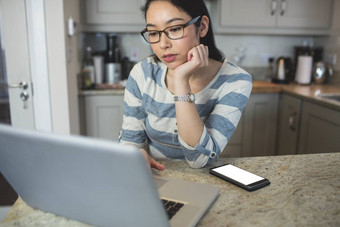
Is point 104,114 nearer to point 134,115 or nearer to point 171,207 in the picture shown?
point 134,115

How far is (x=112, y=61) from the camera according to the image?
282 centimetres

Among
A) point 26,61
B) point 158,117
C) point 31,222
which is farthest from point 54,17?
point 31,222

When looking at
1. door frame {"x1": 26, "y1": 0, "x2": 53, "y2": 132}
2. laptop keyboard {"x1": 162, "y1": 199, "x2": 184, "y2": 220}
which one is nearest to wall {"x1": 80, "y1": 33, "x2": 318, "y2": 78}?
door frame {"x1": 26, "y1": 0, "x2": 53, "y2": 132}

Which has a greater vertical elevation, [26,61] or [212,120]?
[26,61]

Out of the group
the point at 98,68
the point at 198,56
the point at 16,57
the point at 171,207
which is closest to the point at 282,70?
the point at 98,68

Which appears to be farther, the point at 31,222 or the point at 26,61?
the point at 26,61

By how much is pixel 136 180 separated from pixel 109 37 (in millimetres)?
2500

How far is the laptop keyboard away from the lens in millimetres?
642

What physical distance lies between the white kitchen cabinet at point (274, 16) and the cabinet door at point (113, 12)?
72 cm

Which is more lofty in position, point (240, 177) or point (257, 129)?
point (240, 177)

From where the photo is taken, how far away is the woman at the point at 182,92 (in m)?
0.95

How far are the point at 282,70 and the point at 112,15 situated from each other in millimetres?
1593

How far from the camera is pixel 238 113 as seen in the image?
1.05 m

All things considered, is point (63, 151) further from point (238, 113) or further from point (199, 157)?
point (238, 113)
